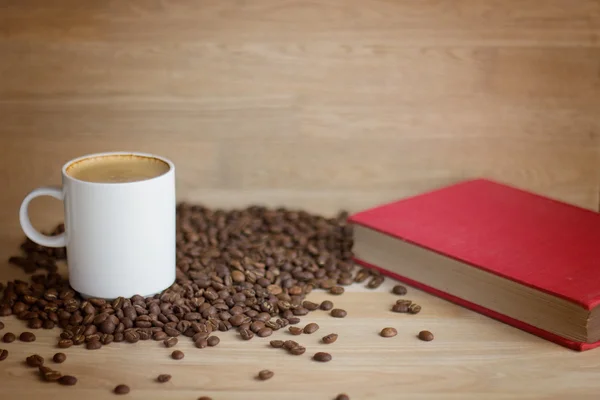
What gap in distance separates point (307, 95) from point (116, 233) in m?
0.48

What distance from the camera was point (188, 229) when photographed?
1.41 meters

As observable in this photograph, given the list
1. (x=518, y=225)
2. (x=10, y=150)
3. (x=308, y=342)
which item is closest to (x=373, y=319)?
(x=308, y=342)

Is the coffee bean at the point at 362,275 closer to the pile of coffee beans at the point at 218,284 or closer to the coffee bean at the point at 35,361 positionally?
the pile of coffee beans at the point at 218,284

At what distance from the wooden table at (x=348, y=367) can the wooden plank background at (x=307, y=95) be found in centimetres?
41

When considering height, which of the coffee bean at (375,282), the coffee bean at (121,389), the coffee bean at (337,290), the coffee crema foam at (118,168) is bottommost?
the coffee bean at (121,389)

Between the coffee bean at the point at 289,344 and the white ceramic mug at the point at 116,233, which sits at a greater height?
the white ceramic mug at the point at 116,233

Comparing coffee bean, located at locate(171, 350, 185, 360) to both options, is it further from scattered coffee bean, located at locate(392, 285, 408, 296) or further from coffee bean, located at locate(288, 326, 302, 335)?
scattered coffee bean, located at locate(392, 285, 408, 296)

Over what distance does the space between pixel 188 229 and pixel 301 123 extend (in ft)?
0.86

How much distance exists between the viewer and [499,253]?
120 cm

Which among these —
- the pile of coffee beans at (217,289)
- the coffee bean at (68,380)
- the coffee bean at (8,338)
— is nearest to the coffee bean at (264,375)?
the pile of coffee beans at (217,289)

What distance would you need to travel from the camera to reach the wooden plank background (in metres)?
1.43

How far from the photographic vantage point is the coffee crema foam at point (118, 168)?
1177 mm

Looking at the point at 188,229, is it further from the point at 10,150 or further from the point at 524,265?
the point at 524,265

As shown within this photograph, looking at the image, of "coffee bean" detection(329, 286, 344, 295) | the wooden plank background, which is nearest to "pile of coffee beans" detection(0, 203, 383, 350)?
"coffee bean" detection(329, 286, 344, 295)
